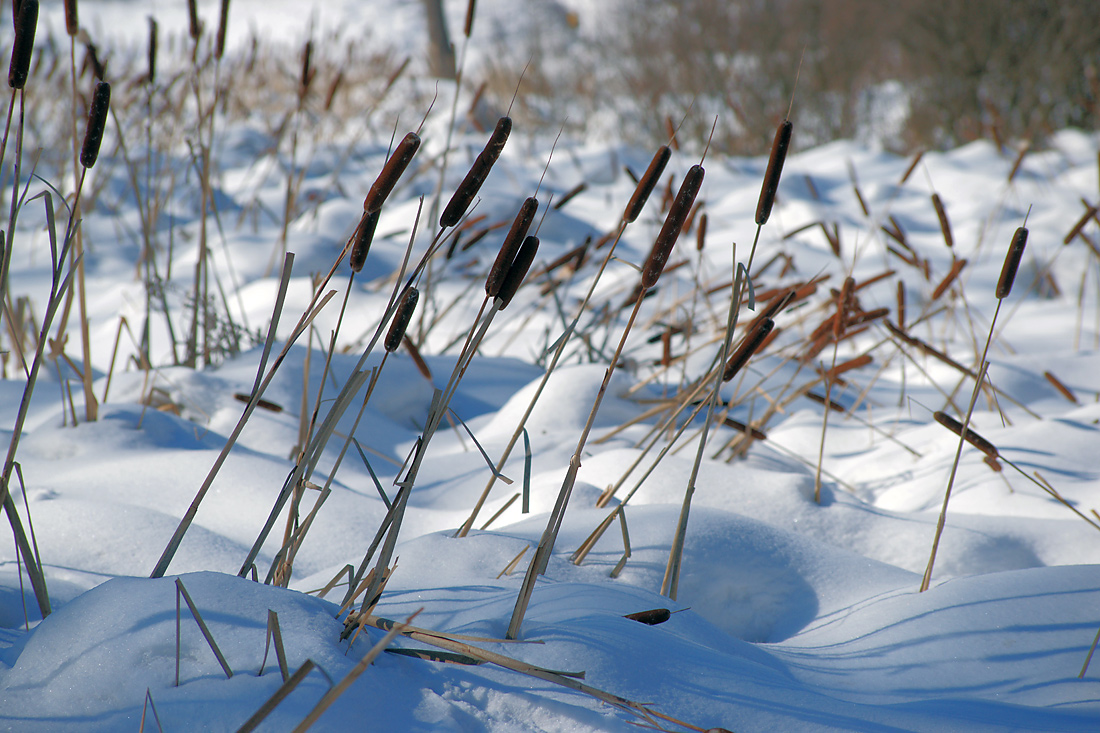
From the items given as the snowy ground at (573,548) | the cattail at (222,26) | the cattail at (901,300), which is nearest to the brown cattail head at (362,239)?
the snowy ground at (573,548)

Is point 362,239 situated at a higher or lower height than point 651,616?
higher

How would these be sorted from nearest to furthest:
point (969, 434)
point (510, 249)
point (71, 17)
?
point (510, 249) → point (71, 17) → point (969, 434)

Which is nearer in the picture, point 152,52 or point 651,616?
point 651,616

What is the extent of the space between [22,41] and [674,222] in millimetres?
534

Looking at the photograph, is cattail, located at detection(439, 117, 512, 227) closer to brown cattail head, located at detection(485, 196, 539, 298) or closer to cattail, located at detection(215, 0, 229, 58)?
brown cattail head, located at detection(485, 196, 539, 298)

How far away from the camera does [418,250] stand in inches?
101

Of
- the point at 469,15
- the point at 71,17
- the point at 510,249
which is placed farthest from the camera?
the point at 469,15

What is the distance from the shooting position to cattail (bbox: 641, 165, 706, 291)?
0.59m

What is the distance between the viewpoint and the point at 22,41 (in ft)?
1.91

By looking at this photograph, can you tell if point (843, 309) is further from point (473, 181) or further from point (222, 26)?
point (222, 26)

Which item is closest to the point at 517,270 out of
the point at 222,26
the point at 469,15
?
the point at 469,15

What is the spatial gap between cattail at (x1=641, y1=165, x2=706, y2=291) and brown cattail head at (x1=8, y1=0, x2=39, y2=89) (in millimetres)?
511

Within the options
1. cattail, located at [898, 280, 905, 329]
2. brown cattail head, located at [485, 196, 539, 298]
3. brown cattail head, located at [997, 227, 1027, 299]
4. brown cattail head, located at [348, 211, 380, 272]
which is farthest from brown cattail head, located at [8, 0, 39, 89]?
cattail, located at [898, 280, 905, 329]

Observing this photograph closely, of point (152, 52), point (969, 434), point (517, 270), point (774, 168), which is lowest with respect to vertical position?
point (969, 434)
